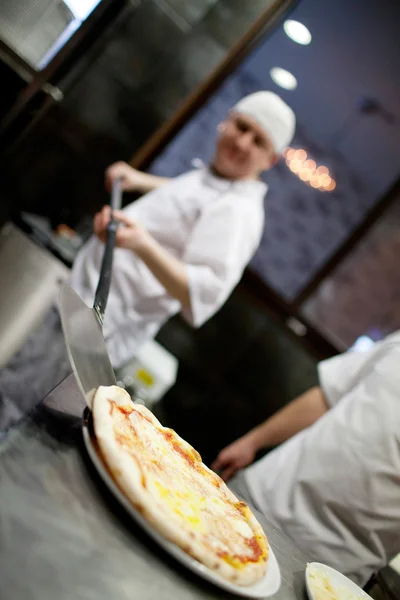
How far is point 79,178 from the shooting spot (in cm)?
309

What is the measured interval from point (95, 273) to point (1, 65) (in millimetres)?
829

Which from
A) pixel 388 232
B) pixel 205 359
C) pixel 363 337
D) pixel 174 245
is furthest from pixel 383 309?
pixel 174 245

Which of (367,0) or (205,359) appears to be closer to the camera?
(367,0)

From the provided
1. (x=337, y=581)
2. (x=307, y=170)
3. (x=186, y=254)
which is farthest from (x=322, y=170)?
(x=337, y=581)

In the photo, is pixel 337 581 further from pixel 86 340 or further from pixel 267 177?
pixel 267 177

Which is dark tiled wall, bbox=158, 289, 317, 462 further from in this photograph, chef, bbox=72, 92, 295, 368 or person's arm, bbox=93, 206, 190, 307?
person's arm, bbox=93, 206, 190, 307

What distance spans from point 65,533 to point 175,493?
10.3 inches

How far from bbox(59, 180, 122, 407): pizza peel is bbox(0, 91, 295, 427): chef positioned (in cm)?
71

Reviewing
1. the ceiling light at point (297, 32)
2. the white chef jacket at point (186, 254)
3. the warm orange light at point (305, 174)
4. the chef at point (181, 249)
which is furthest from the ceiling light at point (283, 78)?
the white chef jacket at point (186, 254)

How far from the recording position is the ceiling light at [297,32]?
3305mm

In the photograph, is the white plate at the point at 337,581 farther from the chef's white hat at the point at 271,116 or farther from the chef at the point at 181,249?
the chef's white hat at the point at 271,116

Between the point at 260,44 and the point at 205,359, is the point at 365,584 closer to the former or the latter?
the point at 205,359

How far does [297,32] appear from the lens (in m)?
3.35

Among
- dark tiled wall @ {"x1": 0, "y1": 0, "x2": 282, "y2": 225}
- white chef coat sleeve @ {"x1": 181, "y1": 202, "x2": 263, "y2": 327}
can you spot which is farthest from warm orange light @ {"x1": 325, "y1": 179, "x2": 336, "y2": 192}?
white chef coat sleeve @ {"x1": 181, "y1": 202, "x2": 263, "y2": 327}
